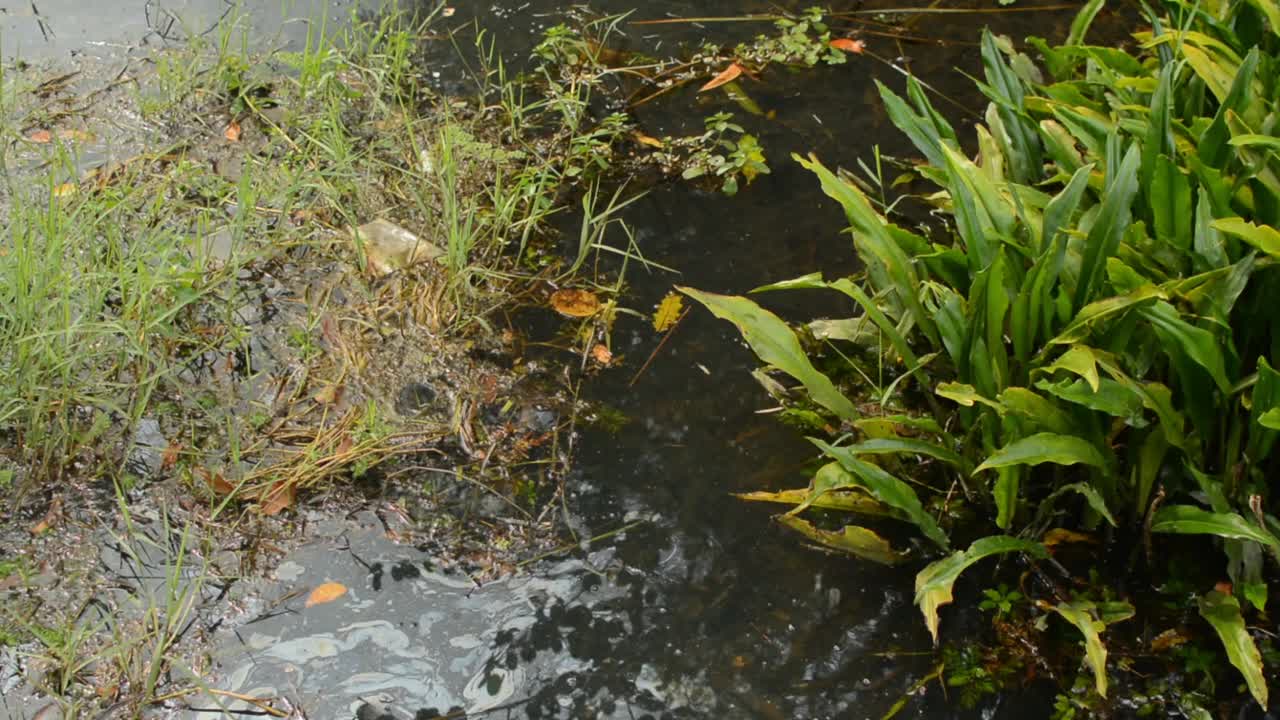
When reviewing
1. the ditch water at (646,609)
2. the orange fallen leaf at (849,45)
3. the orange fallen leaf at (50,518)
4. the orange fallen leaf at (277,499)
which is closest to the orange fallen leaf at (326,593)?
the ditch water at (646,609)

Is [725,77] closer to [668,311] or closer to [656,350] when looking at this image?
[668,311]

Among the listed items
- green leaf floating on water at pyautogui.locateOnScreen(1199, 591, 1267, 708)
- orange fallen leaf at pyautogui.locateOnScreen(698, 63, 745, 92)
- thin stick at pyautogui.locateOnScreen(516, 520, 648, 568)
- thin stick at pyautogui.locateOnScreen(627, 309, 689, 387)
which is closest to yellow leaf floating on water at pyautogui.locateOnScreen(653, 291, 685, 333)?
thin stick at pyautogui.locateOnScreen(627, 309, 689, 387)

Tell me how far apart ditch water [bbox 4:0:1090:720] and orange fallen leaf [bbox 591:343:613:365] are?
43 millimetres

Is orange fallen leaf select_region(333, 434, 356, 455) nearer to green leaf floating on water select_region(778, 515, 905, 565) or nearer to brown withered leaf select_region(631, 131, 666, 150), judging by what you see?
green leaf floating on water select_region(778, 515, 905, 565)

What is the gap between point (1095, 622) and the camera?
2244 mm

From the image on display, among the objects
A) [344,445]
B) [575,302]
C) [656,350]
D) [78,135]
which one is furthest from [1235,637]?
[78,135]

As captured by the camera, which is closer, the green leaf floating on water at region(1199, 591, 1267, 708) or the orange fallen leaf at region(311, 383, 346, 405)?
the green leaf floating on water at region(1199, 591, 1267, 708)

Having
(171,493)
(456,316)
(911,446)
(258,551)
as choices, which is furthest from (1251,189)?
(171,493)

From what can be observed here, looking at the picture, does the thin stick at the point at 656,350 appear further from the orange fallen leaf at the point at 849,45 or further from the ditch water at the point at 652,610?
the orange fallen leaf at the point at 849,45

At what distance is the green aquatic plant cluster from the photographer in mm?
2223

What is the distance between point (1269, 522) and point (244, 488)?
2153mm

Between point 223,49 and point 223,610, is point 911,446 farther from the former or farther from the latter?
point 223,49

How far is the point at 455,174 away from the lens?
3.26 metres

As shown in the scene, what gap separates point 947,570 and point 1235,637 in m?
0.53
